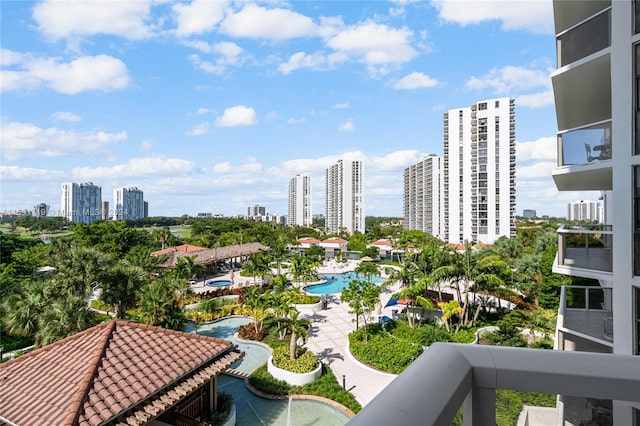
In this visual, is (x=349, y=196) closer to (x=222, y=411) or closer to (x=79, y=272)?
(x=79, y=272)

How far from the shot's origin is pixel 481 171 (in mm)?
56000

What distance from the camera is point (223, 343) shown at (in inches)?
380

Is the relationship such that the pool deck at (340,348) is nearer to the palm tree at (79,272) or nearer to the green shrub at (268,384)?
the green shrub at (268,384)

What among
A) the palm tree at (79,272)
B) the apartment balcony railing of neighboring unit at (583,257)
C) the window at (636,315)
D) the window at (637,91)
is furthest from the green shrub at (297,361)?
the window at (637,91)

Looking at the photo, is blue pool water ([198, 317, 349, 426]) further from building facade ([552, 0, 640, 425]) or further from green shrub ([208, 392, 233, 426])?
building facade ([552, 0, 640, 425])

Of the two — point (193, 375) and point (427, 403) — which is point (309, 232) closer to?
point (193, 375)

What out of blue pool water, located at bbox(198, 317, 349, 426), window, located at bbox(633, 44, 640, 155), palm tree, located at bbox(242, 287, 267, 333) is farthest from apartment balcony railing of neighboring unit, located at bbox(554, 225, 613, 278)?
palm tree, located at bbox(242, 287, 267, 333)

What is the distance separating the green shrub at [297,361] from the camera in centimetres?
1292

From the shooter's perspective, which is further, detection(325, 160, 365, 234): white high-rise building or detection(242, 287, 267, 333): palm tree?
detection(325, 160, 365, 234): white high-rise building

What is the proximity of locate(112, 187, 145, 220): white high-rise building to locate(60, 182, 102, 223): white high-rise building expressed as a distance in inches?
689

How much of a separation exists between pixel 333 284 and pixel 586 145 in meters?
26.8

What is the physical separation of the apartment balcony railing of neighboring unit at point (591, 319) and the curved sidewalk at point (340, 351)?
466 centimetres

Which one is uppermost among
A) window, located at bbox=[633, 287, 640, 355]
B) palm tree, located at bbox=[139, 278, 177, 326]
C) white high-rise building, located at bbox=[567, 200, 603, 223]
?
white high-rise building, located at bbox=[567, 200, 603, 223]

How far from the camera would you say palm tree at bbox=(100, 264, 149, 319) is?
663 inches
